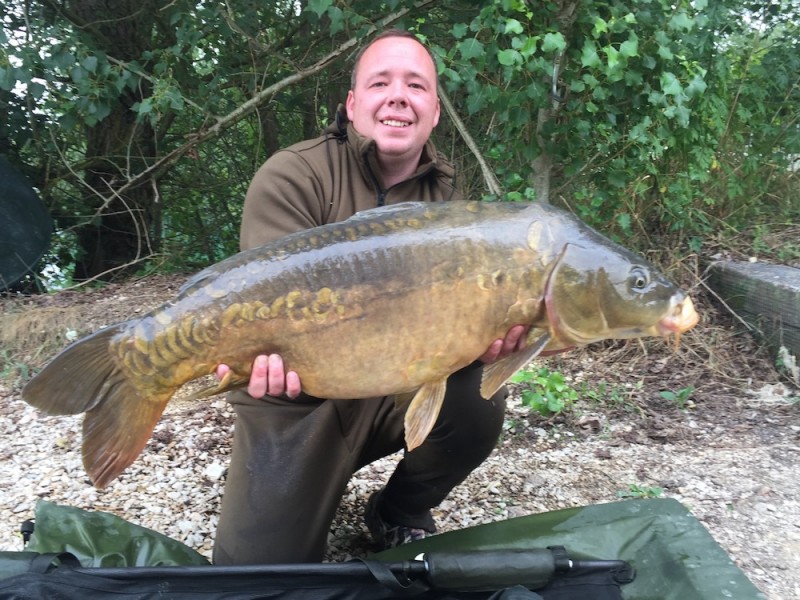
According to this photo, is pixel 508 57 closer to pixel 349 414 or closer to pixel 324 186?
pixel 324 186

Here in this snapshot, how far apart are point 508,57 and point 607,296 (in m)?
1.18

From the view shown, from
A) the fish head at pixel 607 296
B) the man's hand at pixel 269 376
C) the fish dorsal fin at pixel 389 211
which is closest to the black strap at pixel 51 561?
the man's hand at pixel 269 376

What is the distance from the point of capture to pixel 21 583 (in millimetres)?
1134

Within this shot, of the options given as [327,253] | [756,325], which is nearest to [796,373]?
[756,325]

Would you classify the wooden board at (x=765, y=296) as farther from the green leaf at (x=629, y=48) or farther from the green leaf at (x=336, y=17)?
the green leaf at (x=336, y=17)

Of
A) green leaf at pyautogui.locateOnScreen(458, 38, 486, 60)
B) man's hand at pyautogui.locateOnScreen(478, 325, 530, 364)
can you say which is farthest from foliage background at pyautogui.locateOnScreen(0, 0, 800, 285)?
man's hand at pyautogui.locateOnScreen(478, 325, 530, 364)

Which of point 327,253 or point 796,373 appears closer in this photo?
point 327,253

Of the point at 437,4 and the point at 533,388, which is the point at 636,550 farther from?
the point at 437,4

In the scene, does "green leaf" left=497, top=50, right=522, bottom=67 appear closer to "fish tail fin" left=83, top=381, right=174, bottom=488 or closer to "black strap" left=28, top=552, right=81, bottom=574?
"fish tail fin" left=83, top=381, right=174, bottom=488

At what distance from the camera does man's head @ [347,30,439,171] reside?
1.57 meters

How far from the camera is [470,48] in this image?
88.0 inches

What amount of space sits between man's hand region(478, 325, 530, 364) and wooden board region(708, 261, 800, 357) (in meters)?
1.75

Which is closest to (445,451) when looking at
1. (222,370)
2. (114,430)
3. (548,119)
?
(222,370)

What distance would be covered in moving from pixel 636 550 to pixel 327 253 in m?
0.86
